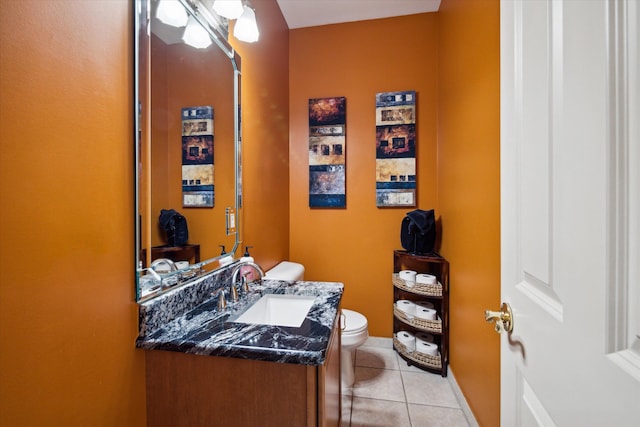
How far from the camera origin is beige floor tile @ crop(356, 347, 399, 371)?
6.86 feet

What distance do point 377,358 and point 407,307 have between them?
0.51 metres

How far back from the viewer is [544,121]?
0.54 metres

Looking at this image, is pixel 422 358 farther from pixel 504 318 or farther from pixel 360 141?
pixel 360 141

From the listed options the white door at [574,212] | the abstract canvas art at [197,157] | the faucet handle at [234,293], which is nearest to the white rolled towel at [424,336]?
the white door at [574,212]

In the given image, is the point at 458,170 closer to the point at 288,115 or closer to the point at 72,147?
the point at 288,115

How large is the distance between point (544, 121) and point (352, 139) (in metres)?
1.96

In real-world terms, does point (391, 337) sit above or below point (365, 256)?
below

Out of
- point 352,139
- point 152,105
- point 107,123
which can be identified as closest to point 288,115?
point 352,139

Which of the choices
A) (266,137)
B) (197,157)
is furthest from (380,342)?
(197,157)

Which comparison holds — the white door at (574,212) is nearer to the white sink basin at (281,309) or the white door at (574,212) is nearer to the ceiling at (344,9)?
the white sink basin at (281,309)

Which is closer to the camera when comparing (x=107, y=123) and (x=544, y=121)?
(x=544, y=121)

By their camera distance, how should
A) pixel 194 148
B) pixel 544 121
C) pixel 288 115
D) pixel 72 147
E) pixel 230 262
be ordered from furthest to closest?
1. pixel 288 115
2. pixel 230 262
3. pixel 194 148
4. pixel 72 147
5. pixel 544 121

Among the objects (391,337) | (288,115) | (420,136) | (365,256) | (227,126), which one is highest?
(288,115)

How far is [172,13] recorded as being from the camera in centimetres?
102
